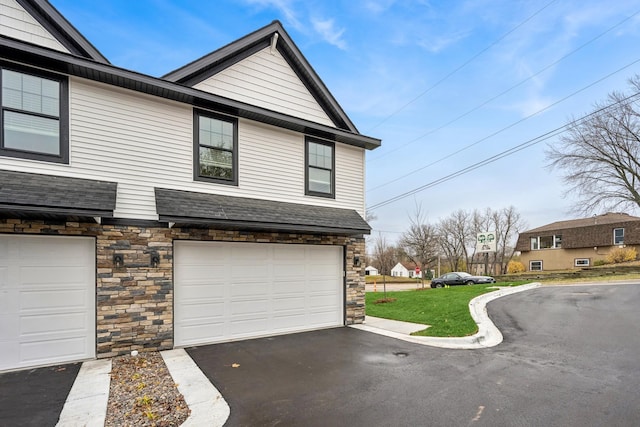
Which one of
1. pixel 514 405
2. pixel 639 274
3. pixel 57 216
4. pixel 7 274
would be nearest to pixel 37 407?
pixel 7 274

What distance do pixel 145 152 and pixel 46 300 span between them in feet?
10.9

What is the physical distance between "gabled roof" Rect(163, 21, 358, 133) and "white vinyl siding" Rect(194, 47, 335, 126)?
133 mm

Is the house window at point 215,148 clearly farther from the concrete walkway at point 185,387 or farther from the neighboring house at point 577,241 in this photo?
the neighboring house at point 577,241

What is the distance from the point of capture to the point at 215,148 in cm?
805

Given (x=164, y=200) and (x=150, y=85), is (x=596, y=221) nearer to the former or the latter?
(x=164, y=200)

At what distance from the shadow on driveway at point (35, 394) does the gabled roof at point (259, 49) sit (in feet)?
20.1

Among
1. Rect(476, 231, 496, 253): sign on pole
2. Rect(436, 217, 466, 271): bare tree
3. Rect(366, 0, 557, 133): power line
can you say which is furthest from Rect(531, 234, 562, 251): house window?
Rect(366, 0, 557, 133): power line

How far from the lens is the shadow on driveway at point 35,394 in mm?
4098

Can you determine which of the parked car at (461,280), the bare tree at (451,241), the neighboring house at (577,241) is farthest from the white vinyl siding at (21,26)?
the bare tree at (451,241)

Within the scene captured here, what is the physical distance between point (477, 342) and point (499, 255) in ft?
164

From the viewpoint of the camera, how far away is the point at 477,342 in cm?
762

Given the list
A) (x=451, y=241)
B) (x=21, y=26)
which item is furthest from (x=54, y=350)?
(x=451, y=241)

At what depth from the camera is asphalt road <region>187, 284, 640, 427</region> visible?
4.14m

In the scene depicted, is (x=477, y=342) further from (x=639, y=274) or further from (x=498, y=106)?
(x=639, y=274)
